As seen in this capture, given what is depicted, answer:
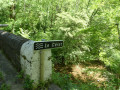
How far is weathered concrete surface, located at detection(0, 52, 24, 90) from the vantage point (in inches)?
105

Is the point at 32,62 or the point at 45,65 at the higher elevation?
the point at 32,62

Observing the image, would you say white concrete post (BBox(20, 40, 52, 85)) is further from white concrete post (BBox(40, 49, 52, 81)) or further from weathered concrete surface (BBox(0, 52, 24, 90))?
weathered concrete surface (BBox(0, 52, 24, 90))

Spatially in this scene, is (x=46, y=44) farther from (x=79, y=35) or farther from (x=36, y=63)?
(x=79, y=35)

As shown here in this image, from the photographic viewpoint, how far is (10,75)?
10.1 feet

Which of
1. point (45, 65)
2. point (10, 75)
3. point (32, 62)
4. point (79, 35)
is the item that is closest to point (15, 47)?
point (10, 75)

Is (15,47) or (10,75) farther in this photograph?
(15,47)

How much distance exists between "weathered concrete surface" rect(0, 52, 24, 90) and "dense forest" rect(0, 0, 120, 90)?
106 cm

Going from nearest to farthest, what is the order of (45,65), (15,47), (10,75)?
(45,65) → (10,75) → (15,47)

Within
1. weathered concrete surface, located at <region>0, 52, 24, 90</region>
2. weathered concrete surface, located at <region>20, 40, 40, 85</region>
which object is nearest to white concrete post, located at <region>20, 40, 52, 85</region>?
weathered concrete surface, located at <region>20, 40, 40, 85</region>

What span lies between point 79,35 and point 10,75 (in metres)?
6.43

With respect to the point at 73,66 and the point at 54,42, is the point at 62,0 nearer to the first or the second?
the point at 73,66

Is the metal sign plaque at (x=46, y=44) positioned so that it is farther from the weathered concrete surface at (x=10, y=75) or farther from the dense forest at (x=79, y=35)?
the weathered concrete surface at (x=10, y=75)

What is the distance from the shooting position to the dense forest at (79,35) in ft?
14.9

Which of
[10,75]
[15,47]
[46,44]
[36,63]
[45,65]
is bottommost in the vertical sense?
[10,75]
